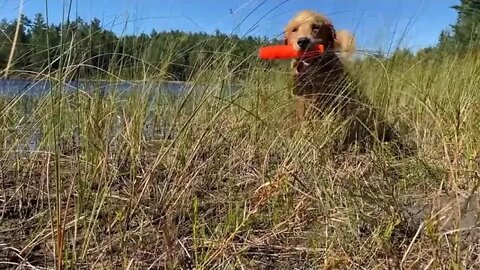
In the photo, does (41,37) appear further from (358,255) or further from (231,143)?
(358,255)

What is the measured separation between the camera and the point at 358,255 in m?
1.30

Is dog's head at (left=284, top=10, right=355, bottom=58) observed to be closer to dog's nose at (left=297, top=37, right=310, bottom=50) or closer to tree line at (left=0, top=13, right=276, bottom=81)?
dog's nose at (left=297, top=37, right=310, bottom=50)

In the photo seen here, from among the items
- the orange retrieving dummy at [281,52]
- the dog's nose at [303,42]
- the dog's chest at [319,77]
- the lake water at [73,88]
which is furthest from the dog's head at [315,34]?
the lake water at [73,88]

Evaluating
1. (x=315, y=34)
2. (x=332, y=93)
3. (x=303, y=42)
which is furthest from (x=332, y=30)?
(x=332, y=93)

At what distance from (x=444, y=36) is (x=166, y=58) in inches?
113

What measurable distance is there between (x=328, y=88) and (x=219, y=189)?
1.12m

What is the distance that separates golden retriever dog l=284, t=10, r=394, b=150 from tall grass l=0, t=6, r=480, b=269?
0.35 ft

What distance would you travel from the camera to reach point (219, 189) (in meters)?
2.00

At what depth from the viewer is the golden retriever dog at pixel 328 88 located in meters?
2.62

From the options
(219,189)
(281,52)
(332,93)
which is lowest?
(219,189)

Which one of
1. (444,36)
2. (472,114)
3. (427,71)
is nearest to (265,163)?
(472,114)

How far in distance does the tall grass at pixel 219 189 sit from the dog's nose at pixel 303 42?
2.33ft

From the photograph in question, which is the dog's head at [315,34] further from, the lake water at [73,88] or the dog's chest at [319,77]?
the lake water at [73,88]

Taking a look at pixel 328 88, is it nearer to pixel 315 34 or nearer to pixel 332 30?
pixel 315 34
